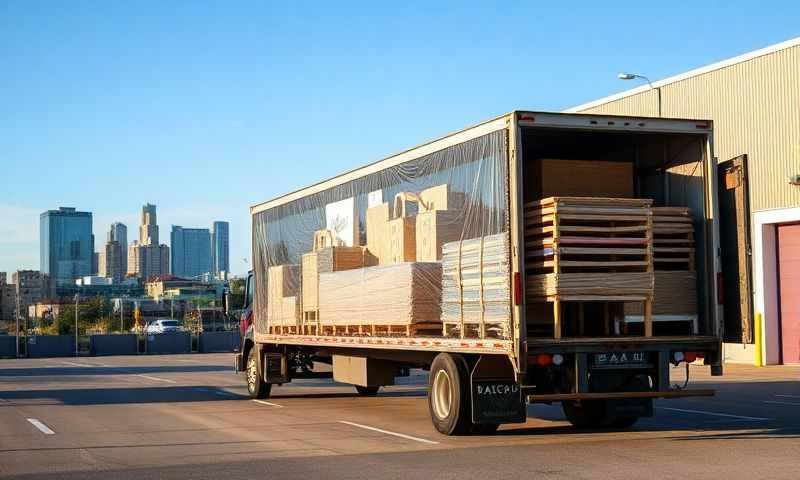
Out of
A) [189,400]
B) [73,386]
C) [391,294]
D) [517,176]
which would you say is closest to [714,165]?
[517,176]

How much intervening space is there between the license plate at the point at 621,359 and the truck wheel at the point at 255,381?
10296mm

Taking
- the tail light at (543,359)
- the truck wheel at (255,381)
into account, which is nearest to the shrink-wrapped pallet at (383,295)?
the tail light at (543,359)

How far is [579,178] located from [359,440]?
14.4ft

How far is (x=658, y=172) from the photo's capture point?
1502cm

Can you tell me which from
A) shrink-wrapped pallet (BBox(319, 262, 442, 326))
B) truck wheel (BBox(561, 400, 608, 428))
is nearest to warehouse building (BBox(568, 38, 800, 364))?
shrink-wrapped pallet (BBox(319, 262, 442, 326))

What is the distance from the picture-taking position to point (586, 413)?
603 inches

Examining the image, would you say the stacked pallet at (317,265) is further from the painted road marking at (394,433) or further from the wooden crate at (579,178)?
the wooden crate at (579,178)

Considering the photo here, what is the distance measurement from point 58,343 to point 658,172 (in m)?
50.7

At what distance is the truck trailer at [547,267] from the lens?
13.0 meters

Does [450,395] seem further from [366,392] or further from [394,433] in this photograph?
[366,392]

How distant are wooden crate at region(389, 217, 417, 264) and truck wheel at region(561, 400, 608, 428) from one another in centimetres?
301

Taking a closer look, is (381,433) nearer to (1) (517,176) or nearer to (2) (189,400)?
(1) (517,176)

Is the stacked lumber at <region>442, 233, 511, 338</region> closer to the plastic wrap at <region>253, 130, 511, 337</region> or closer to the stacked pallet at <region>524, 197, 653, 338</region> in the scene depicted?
the plastic wrap at <region>253, 130, 511, 337</region>

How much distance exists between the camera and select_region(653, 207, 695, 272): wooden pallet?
1405 centimetres
